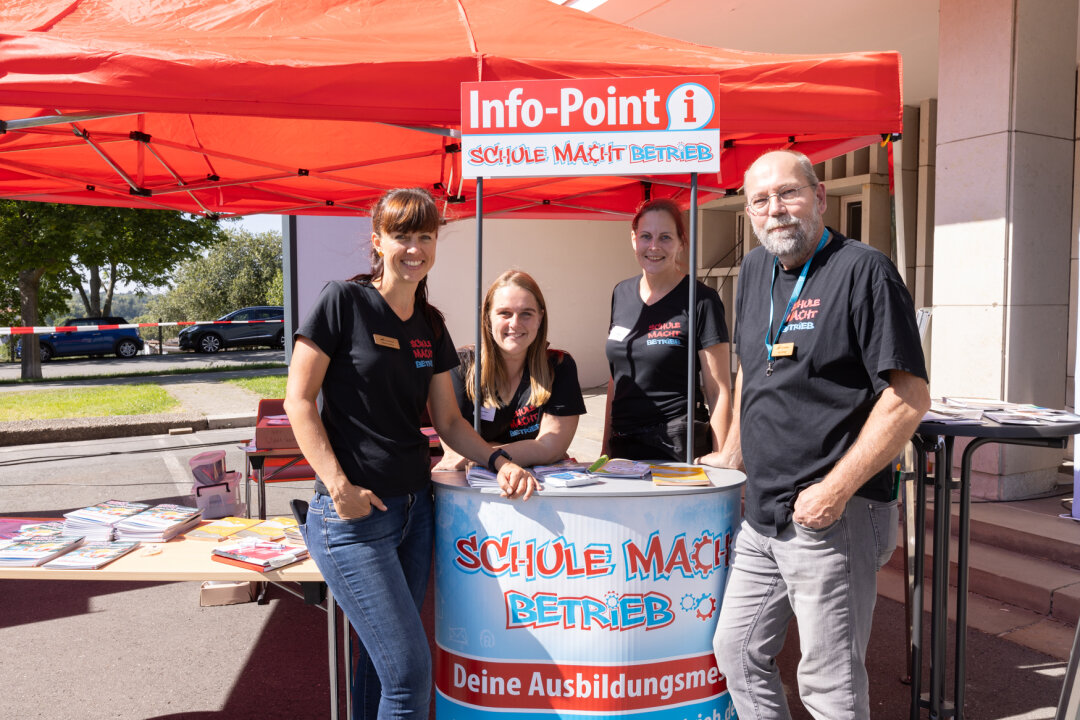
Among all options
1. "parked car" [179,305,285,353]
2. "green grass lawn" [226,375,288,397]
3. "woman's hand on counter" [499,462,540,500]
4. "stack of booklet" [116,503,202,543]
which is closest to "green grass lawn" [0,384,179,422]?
"green grass lawn" [226,375,288,397]

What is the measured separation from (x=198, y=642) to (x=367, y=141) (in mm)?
2908

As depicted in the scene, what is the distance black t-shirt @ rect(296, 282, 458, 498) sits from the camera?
2066 millimetres

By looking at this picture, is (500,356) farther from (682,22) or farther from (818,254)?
(682,22)

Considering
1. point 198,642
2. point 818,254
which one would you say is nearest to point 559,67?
point 818,254

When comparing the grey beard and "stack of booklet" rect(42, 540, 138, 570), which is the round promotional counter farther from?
"stack of booklet" rect(42, 540, 138, 570)

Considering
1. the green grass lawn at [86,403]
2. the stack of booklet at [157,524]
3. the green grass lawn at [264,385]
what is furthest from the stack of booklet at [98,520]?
the green grass lawn at [264,385]

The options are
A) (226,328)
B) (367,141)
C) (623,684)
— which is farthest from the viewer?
(226,328)

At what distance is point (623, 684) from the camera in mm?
2305

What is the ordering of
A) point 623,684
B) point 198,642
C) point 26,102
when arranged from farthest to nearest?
point 198,642 → point 26,102 → point 623,684

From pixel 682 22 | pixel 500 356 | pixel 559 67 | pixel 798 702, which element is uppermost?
pixel 682 22

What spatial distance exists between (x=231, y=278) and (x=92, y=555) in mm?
53947

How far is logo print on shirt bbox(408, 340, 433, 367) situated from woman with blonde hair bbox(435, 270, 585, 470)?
0.39m

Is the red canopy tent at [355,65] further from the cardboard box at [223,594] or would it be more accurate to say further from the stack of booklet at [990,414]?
the cardboard box at [223,594]

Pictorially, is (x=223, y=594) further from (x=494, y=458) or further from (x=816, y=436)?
(x=816, y=436)
